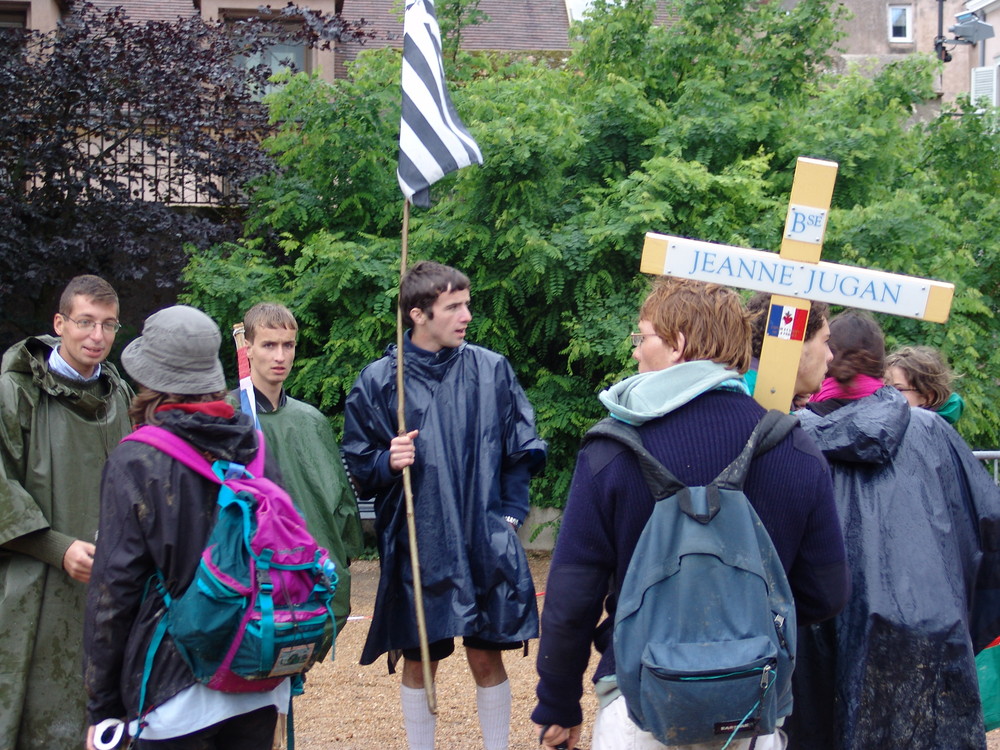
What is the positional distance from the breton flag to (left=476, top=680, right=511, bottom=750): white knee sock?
2049 millimetres

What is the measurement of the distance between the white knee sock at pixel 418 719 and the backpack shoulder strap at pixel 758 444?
2400mm

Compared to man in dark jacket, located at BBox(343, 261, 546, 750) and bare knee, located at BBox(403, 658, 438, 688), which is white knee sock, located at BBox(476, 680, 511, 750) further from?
bare knee, located at BBox(403, 658, 438, 688)

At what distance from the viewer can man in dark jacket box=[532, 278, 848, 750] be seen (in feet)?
7.89

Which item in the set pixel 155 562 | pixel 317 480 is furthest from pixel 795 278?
pixel 317 480

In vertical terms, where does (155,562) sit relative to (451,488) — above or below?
above

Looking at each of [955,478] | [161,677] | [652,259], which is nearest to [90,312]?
[161,677]

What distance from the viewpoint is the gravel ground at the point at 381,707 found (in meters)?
5.14

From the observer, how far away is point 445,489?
14.0ft

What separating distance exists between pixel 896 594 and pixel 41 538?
2.63 meters

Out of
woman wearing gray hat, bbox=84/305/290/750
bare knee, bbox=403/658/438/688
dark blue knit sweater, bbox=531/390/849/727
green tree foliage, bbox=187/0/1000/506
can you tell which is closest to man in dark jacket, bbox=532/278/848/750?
dark blue knit sweater, bbox=531/390/849/727

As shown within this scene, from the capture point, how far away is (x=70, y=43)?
9594mm

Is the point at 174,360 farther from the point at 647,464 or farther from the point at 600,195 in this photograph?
the point at 600,195

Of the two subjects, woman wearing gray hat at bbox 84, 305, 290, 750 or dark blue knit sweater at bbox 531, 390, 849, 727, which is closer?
A: dark blue knit sweater at bbox 531, 390, 849, 727

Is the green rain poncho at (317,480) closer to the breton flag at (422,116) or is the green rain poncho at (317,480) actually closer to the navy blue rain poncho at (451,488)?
the navy blue rain poncho at (451,488)
